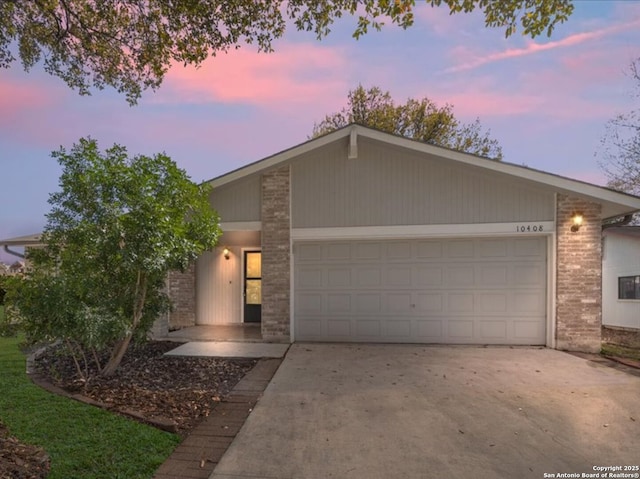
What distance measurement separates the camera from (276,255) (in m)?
7.95

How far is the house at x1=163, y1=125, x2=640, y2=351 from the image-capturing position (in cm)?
729

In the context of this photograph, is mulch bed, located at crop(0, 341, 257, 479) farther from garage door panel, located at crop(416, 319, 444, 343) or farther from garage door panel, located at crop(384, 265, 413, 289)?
garage door panel, located at crop(416, 319, 444, 343)

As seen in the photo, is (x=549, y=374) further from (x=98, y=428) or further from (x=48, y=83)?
(x=48, y=83)

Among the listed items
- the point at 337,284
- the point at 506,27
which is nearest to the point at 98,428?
the point at 337,284

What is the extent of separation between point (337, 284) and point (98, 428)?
5.21 meters

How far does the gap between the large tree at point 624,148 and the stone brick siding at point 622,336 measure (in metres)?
5.46

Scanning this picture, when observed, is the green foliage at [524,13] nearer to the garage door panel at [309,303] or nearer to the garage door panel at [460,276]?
the garage door panel at [460,276]

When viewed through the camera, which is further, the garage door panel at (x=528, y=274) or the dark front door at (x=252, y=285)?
the dark front door at (x=252, y=285)

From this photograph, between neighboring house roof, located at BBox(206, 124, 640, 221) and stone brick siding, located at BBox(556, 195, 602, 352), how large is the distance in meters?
0.36

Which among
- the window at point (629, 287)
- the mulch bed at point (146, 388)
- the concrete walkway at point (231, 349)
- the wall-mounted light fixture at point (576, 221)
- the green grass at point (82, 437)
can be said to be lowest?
the concrete walkway at point (231, 349)

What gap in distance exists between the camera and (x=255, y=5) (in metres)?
5.60

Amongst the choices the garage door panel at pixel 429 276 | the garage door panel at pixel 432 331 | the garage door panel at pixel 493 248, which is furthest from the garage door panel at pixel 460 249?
the garage door panel at pixel 432 331

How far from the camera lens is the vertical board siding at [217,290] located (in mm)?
10320

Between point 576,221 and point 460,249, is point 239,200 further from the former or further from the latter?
point 576,221
